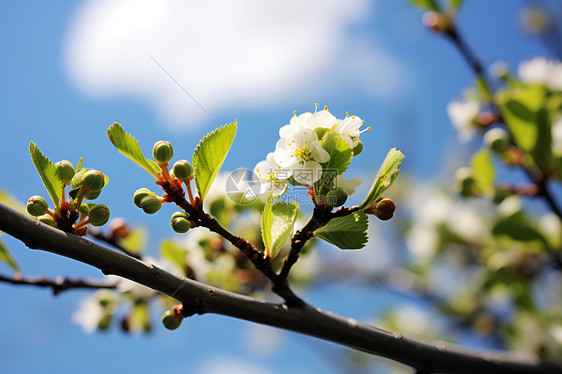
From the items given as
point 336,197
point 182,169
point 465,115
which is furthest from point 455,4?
point 182,169

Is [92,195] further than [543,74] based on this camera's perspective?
No

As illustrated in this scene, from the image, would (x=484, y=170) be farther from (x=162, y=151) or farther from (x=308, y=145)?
(x=162, y=151)

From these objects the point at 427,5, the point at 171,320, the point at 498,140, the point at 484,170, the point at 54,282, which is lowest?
the point at 54,282

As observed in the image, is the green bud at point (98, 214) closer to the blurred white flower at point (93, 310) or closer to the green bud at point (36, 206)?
the green bud at point (36, 206)

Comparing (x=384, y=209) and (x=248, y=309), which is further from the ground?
(x=384, y=209)

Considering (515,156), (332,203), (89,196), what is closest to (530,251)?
(515,156)

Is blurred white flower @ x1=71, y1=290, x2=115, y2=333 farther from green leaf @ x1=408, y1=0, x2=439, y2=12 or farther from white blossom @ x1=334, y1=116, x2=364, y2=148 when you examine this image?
green leaf @ x1=408, y1=0, x2=439, y2=12

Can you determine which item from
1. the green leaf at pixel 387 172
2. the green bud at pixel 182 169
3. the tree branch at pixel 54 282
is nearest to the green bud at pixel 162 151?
the green bud at pixel 182 169

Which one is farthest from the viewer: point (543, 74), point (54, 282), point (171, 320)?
point (543, 74)
